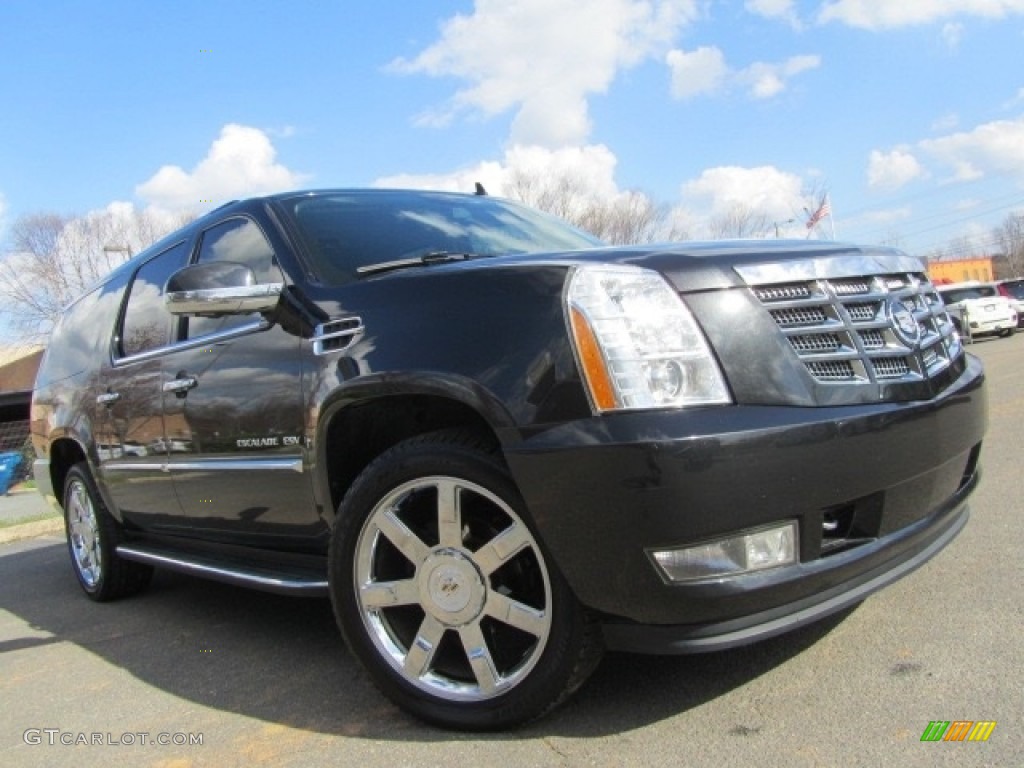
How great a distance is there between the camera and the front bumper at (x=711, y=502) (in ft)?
7.03

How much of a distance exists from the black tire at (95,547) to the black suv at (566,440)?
5.74ft

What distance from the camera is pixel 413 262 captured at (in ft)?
10.3

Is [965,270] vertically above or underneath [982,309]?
underneath

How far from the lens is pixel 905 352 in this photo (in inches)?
100

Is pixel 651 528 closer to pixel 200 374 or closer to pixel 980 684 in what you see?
pixel 980 684

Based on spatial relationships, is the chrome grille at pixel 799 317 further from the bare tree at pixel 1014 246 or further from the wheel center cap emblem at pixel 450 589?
the bare tree at pixel 1014 246

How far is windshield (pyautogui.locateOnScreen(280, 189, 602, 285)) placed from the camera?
3.28 metres

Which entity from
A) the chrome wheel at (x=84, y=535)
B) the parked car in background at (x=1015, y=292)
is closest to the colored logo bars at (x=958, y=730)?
the chrome wheel at (x=84, y=535)

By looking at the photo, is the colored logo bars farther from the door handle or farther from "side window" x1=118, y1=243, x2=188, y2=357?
"side window" x1=118, y1=243, x2=188, y2=357

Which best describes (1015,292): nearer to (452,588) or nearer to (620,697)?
(620,697)

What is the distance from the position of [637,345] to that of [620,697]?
1161 mm

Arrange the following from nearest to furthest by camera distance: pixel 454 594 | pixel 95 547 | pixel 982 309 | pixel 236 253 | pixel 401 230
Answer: pixel 454 594 < pixel 401 230 < pixel 236 253 < pixel 95 547 < pixel 982 309

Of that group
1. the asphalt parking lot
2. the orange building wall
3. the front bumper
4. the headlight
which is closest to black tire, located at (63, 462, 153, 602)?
the asphalt parking lot

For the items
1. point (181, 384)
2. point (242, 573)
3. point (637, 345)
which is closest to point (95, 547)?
point (181, 384)
